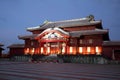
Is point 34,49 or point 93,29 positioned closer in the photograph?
point 93,29

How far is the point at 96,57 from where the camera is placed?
32.3 metres

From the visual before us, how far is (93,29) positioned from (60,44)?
9.10m

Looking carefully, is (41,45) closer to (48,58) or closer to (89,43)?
(48,58)

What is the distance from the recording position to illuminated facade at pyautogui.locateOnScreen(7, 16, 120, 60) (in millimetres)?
38438

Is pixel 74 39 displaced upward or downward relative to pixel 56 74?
upward

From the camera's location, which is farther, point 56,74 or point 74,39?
point 74,39

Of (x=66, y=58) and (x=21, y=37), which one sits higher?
(x=21, y=37)

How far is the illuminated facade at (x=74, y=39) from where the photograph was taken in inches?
1513

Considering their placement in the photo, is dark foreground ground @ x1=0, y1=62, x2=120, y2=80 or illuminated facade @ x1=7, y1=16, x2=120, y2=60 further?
illuminated facade @ x1=7, y1=16, x2=120, y2=60

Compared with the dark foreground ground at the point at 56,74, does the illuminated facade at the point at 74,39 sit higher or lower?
higher

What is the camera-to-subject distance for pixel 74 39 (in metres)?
40.5

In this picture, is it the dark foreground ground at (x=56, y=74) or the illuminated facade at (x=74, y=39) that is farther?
the illuminated facade at (x=74, y=39)

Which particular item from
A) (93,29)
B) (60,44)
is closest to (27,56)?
(60,44)

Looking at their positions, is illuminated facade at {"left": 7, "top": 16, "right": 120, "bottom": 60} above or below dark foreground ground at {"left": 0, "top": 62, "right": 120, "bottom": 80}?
above
